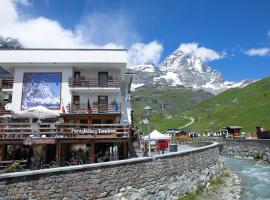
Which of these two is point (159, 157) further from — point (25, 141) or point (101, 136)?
point (25, 141)

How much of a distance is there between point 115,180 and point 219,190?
13986 millimetres

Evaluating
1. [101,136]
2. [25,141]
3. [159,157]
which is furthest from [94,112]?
[159,157]

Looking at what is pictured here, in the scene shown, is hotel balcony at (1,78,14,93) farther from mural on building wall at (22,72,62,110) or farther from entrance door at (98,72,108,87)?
entrance door at (98,72,108,87)

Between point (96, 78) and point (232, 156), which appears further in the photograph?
point (232, 156)

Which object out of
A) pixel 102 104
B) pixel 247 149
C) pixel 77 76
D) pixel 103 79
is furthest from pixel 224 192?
pixel 247 149

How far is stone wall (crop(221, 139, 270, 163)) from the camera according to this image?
193 feet

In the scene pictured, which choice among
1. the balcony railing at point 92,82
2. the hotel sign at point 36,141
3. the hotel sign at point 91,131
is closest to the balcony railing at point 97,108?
the balcony railing at point 92,82

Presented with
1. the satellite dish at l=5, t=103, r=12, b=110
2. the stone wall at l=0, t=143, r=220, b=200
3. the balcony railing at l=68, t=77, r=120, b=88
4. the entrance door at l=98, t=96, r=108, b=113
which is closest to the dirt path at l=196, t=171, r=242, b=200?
the stone wall at l=0, t=143, r=220, b=200

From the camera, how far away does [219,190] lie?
2972cm

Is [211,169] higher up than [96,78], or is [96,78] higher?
[96,78]

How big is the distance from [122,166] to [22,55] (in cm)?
2142

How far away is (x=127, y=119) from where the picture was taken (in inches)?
1574

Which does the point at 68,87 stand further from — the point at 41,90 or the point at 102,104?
the point at 102,104

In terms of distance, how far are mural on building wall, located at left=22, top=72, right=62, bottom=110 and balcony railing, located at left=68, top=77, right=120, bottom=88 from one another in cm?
155
